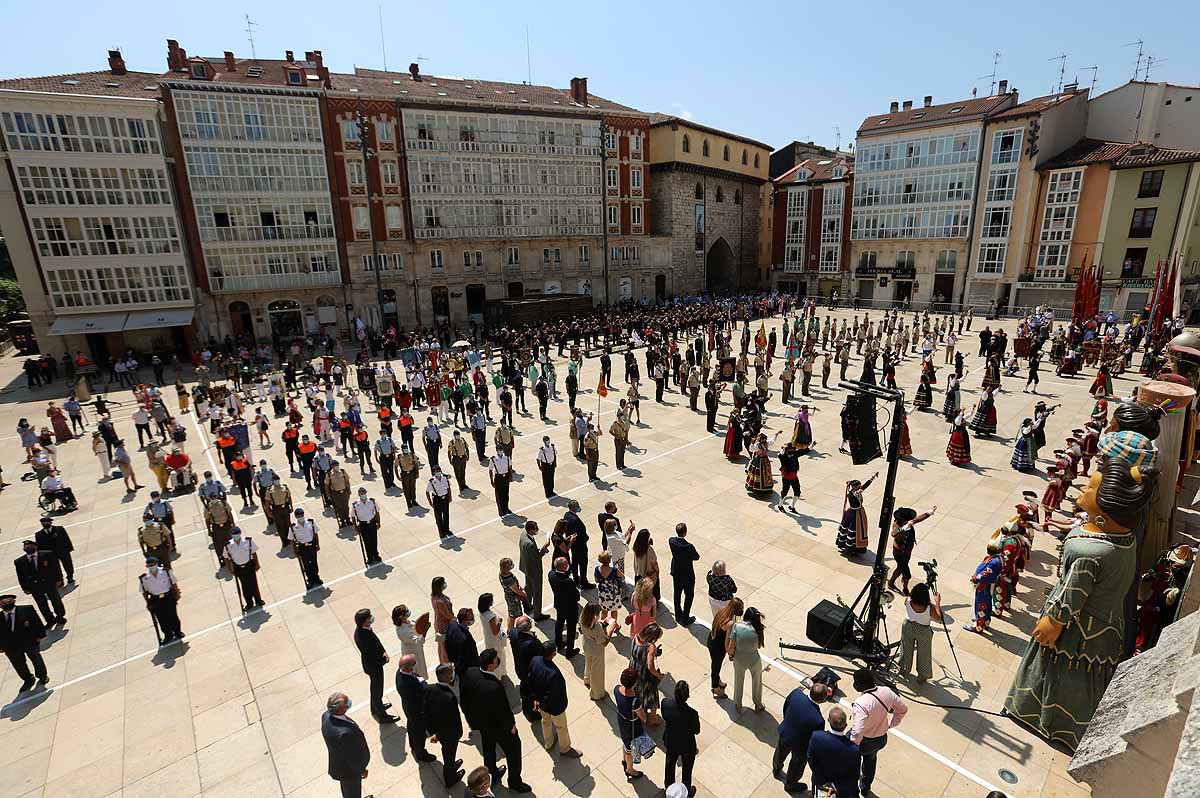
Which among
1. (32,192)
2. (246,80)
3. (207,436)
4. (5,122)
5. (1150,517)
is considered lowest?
(207,436)

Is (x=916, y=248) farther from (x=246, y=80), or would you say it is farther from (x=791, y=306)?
(x=246, y=80)

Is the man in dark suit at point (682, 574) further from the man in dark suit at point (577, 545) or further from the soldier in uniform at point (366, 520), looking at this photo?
the soldier in uniform at point (366, 520)

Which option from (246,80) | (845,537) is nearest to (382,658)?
(845,537)

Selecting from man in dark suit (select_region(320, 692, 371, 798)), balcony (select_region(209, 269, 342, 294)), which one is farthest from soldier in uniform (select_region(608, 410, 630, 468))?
balcony (select_region(209, 269, 342, 294))

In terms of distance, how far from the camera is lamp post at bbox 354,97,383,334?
36.7 meters

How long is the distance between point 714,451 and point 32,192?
36.5m

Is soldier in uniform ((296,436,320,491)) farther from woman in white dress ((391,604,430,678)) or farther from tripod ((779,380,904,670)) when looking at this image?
tripod ((779,380,904,670))

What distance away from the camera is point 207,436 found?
2011 centimetres

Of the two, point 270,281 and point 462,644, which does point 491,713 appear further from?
point 270,281

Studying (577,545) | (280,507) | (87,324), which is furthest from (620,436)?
(87,324)

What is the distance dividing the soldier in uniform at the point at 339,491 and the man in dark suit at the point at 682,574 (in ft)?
24.2

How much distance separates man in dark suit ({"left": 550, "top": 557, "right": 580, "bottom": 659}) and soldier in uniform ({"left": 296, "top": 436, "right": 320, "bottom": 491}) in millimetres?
9159

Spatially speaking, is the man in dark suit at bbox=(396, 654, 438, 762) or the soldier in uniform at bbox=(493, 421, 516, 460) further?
the soldier in uniform at bbox=(493, 421, 516, 460)

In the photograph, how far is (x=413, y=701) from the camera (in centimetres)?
641
